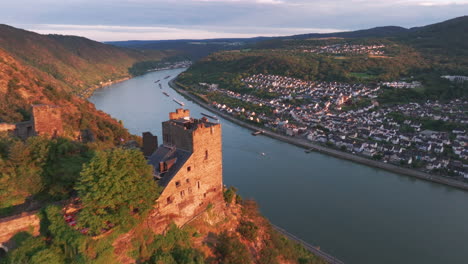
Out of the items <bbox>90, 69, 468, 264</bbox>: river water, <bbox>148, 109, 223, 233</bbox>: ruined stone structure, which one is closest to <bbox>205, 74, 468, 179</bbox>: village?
<bbox>90, 69, 468, 264</bbox>: river water

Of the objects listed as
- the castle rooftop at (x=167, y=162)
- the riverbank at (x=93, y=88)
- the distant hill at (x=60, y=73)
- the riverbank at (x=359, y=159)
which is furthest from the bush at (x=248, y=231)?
the riverbank at (x=93, y=88)

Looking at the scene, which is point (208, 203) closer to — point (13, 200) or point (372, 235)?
point (13, 200)

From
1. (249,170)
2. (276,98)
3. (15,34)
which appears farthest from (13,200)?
(15,34)

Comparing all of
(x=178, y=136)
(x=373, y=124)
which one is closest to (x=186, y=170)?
(x=178, y=136)

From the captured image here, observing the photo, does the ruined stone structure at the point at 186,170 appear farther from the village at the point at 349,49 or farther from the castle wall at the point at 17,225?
the village at the point at 349,49

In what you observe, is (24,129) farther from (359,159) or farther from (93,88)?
(93,88)

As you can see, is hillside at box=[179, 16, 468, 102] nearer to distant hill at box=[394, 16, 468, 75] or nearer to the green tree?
distant hill at box=[394, 16, 468, 75]
